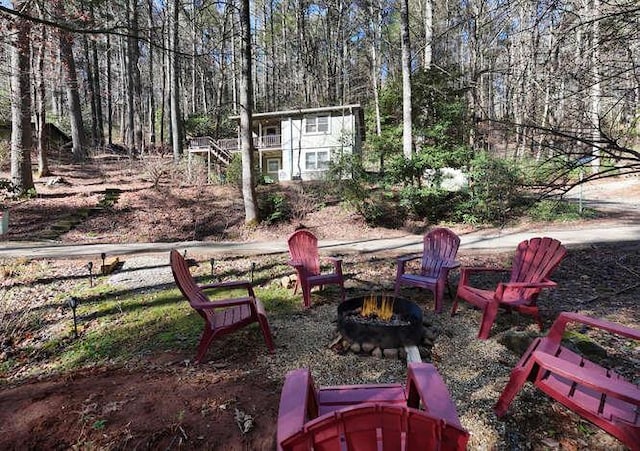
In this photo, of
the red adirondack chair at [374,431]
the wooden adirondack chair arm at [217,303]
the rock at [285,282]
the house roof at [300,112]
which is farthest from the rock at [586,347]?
the house roof at [300,112]

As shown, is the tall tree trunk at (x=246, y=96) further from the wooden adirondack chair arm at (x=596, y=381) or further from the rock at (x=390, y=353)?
the wooden adirondack chair arm at (x=596, y=381)

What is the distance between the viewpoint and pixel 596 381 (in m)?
1.80

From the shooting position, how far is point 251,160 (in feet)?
35.0

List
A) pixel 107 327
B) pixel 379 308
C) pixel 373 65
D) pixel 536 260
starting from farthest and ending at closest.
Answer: pixel 373 65 → pixel 107 327 → pixel 536 260 → pixel 379 308

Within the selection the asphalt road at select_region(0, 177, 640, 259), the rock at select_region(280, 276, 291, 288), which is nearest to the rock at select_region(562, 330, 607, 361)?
the rock at select_region(280, 276, 291, 288)

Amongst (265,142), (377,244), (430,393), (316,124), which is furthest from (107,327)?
(265,142)

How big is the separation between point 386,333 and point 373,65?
73.1 ft

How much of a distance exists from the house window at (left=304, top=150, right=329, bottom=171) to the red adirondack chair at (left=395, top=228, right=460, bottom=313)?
1626cm

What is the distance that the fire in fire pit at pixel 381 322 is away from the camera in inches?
130

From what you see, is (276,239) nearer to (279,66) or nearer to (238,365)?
(238,365)

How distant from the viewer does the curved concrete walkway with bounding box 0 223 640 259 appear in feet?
24.7

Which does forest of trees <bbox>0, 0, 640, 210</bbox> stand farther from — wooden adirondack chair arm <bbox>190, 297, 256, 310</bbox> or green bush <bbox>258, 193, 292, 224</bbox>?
green bush <bbox>258, 193, 292, 224</bbox>

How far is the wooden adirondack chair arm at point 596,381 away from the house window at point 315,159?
19402mm

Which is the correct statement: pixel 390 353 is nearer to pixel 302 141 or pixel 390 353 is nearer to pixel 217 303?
pixel 217 303
